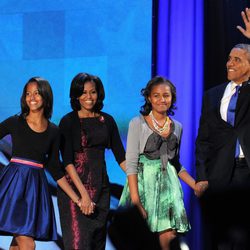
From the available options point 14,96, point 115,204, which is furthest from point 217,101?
point 14,96

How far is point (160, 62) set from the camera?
4.01 metres

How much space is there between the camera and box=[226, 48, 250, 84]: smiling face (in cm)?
311

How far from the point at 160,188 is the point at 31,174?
0.74m

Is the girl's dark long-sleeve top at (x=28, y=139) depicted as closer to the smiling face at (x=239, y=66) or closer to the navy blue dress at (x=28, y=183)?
the navy blue dress at (x=28, y=183)

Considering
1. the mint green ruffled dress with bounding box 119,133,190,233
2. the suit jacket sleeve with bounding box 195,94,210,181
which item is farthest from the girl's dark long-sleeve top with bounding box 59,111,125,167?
the suit jacket sleeve with bounding box 195,94,210,181

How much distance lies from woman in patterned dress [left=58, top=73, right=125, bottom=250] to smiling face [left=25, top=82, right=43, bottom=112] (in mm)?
240

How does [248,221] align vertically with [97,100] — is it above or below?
below

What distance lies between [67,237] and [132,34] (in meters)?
1.72

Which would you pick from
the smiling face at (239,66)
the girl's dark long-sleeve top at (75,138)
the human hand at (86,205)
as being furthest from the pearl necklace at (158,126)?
the human hand at (86,205)

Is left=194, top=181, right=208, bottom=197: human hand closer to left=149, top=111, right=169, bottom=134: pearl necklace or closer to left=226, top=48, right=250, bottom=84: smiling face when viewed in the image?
left=149, top=111, right=169, bottom=134: pearl necklace

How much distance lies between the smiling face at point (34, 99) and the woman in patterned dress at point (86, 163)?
240mm

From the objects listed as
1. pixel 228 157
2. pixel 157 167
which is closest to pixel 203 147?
pixel 228 157

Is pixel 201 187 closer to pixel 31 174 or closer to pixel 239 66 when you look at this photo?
pixel 239 66

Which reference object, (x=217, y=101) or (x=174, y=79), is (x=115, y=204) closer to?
(x=174, y=79)
